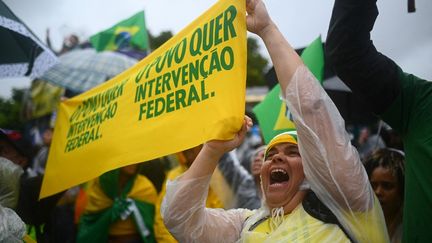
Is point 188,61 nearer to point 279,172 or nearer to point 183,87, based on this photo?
point 183,87

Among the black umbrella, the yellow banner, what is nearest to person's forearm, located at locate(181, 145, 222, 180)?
the yellow banner

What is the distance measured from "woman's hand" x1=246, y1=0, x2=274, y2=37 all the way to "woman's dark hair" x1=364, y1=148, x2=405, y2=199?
4.11 feet

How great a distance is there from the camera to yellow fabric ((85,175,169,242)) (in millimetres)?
3291

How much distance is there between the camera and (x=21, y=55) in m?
3.25

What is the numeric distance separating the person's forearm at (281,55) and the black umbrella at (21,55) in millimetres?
2196

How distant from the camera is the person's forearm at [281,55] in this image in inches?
61.2

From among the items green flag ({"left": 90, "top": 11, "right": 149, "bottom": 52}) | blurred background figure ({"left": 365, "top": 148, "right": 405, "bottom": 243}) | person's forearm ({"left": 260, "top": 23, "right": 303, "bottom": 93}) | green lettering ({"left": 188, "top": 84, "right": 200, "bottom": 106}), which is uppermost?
green flag ({"left": 90, "top": 11, "right": 149, "bottom": 52})

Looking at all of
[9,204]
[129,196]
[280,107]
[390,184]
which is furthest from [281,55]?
[129,196]

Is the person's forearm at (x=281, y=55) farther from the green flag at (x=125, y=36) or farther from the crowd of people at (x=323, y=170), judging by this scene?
the green flag at (x=125, y=36)

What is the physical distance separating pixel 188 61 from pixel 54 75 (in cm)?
345

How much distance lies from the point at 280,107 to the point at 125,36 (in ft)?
12.0

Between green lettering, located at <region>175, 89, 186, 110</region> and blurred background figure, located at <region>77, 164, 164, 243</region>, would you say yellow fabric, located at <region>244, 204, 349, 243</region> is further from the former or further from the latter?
blurred background figure, located at <region>77, 164, 164, 243</region>

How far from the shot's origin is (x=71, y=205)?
13.4 ft

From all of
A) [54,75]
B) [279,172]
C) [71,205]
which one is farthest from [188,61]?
[54,75]
